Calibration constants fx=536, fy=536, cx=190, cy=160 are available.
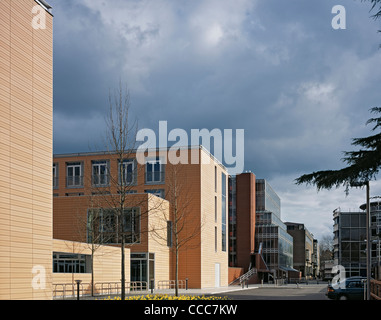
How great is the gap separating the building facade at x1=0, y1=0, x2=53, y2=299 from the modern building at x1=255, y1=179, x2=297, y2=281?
68.8 m

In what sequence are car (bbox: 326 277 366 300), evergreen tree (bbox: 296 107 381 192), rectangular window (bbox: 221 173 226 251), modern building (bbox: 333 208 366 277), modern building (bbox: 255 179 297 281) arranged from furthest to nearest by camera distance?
modern building (bbox: 333 208 366 277), modern building (bbox: 255 179 297 281), rectangular window (bbox: 221 173 226 251), car (bbox: 326 277 366 300), evergreen tree (bbox: 296 107 381 192)

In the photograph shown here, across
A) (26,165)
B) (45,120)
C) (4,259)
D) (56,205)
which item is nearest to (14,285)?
(4,259)

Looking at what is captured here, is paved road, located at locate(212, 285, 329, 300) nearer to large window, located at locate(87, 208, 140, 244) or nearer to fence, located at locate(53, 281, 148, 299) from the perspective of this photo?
fence, located at locate(53, 281, 148, 299)

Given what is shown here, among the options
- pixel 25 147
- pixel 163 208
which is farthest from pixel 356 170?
pixel 163 208

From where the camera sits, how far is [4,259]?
19.1 m

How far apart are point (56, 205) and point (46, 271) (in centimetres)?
2705

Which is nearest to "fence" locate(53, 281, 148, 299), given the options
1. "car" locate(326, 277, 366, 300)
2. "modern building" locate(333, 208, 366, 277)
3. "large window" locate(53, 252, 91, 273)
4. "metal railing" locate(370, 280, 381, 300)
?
"large window" locate(53, 252, 91, 273)

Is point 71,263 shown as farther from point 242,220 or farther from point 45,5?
point 242,220

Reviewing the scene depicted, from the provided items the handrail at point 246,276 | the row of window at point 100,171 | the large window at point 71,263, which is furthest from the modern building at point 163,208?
the handrail at point 246,276

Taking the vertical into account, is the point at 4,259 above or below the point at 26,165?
below

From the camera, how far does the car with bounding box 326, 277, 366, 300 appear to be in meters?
31.8

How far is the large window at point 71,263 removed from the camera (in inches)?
1396

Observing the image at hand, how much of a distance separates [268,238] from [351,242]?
26488 mm

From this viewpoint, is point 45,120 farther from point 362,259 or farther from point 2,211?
point 362,259
